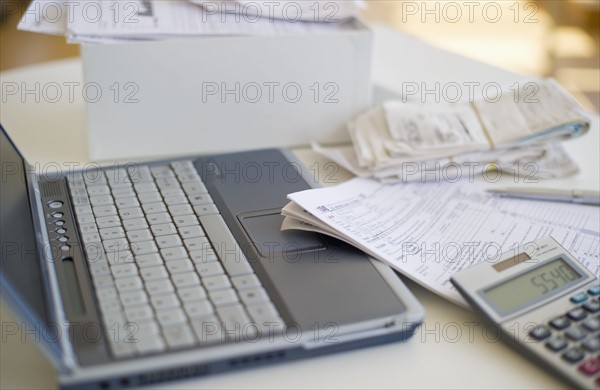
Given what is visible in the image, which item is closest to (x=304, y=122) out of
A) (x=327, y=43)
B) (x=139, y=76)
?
(x=327, y=43)

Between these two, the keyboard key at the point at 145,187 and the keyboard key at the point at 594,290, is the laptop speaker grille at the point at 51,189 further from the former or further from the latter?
the keyboard key at the point at 594,290

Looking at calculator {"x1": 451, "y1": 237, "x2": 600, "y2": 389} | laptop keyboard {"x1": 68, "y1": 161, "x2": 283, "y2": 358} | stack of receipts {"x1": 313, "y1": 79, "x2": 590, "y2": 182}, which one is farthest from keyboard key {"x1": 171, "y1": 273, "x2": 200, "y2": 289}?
stack of receipts {"x1": 313, "y1": 79, "x2": 590, "y2": 182}

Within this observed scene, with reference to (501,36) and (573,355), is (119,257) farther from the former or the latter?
(501,36)

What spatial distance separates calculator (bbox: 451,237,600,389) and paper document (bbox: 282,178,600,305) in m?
0.03

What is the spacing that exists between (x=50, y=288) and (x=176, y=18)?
1.48 ft

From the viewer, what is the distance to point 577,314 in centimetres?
60

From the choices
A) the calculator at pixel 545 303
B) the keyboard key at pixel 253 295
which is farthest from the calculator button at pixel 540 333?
the keyboard key at pixel 253 295

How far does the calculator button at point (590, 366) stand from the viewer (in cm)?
54

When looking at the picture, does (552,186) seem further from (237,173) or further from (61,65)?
(61,65)

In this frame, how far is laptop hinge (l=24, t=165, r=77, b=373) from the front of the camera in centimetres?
51

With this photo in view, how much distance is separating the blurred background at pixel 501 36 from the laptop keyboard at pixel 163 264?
1881mm

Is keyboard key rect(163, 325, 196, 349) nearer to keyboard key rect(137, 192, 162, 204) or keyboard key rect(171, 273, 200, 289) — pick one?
keyboard key rect(171, 273, 200, 289)

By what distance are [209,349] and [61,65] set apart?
0.80 meters

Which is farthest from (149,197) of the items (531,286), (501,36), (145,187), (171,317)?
(501,36)
